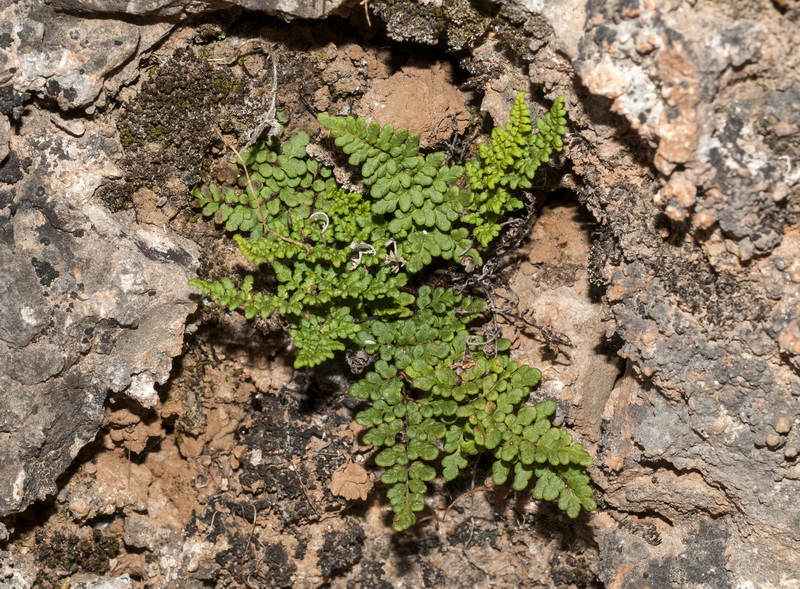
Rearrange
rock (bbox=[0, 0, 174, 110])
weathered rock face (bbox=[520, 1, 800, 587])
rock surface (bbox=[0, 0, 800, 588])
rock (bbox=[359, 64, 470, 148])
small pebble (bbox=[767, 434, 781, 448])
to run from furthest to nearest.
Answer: rock (bbox=[359, 64, 470, 148]) → rock (bbox=[0, 0, 174, 110]) → small pebble (bbox=[767, 434, 781, 448]) → rock surface (bbox=[0, 0, 800, 588]) → weathered rock face (bbox=[520, 1, 800, 587])

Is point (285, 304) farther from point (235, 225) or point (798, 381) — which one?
point (798, 381)

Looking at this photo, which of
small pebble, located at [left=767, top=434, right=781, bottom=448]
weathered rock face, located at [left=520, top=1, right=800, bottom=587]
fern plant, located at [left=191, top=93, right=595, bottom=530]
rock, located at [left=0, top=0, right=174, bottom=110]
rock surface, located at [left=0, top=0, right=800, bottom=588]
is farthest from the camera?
fern plant, located at [left=191, top=93, right=595, bottom=530]

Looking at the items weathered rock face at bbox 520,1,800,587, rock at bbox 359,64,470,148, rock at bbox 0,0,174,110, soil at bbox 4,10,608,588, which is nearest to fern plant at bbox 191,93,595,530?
rock at bbox 359,64,470,148

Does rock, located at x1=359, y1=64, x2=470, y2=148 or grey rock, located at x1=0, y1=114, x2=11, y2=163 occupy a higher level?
rock, located at x1=359, y1=64, x2=470, y2=148

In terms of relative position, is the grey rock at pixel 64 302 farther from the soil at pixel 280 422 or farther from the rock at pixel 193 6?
the rock at pixel 193 6

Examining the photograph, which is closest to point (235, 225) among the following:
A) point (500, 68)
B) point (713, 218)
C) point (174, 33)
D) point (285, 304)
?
point (285, 304)

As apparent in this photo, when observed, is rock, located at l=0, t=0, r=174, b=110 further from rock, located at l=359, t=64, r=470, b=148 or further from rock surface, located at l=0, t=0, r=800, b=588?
rock, located at l=359, t=64, r=470, b=148

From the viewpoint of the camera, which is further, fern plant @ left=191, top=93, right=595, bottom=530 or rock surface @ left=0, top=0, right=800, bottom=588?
fern plant @ left=191, top=93, right=595, bottom=530

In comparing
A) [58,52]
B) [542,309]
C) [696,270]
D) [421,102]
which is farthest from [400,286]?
[58,52]

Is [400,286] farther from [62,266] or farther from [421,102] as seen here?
[62,266]
